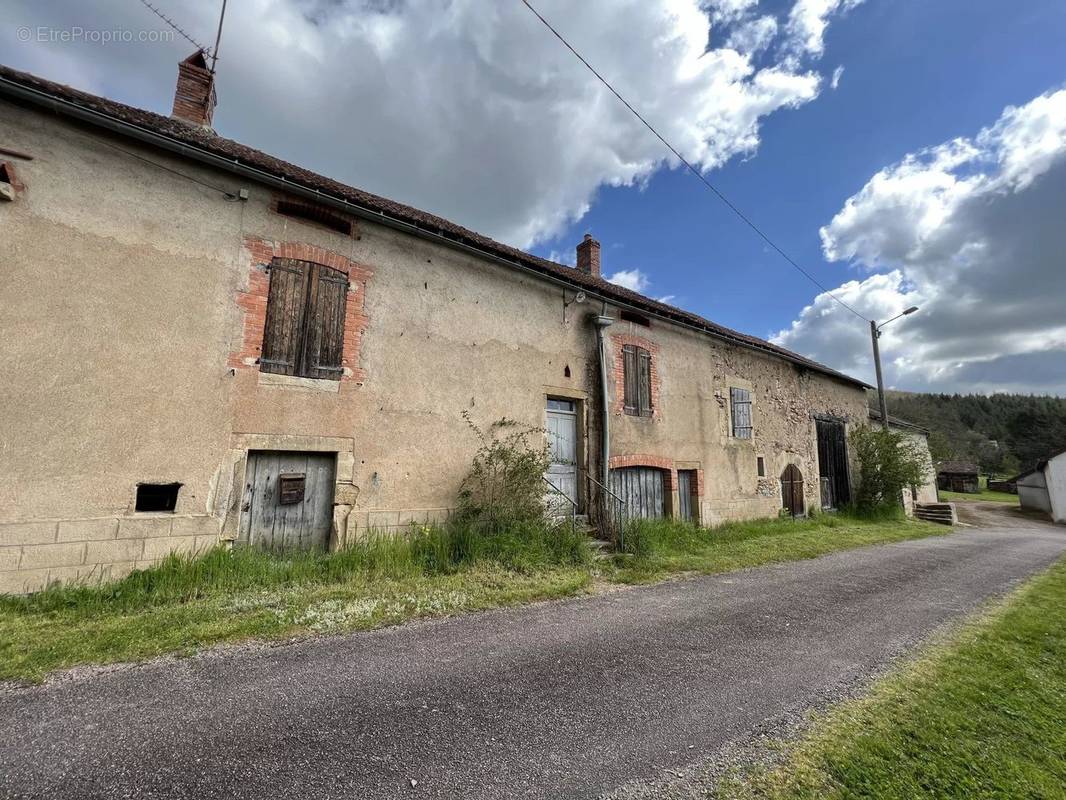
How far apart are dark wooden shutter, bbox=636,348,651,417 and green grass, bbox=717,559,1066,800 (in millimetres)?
6419

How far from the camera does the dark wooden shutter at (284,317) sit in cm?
597

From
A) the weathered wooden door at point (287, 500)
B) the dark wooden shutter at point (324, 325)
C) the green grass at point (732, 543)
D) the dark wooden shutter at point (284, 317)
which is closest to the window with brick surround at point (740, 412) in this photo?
the green grass at point (732, 543)

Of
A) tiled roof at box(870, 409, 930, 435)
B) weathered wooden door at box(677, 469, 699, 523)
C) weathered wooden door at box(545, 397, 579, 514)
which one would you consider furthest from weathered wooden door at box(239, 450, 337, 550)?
tiled roof at box(870, 409, 930, 435)

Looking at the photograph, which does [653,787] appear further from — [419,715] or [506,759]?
[419,715]

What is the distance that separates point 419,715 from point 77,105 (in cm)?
682

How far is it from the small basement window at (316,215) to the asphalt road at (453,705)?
17.6ft

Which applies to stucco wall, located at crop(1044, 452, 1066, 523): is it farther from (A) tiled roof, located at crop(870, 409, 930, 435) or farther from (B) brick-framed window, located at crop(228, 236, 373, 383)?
(B) brick-framed window, located at crop(228, 236, 373, 383)

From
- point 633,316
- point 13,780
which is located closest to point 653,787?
point 13,780

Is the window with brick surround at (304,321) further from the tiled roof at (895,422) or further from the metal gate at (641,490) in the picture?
the tiled roof at (895,422)

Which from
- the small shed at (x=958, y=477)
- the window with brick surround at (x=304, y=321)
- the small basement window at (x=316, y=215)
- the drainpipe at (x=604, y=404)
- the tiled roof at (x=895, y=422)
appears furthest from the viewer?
the small shed at (x=958, y=477)

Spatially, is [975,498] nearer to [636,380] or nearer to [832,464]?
[832,464]

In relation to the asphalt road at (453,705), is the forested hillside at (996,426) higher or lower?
higher

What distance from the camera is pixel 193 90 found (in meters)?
7.97

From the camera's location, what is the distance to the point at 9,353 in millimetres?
4574
